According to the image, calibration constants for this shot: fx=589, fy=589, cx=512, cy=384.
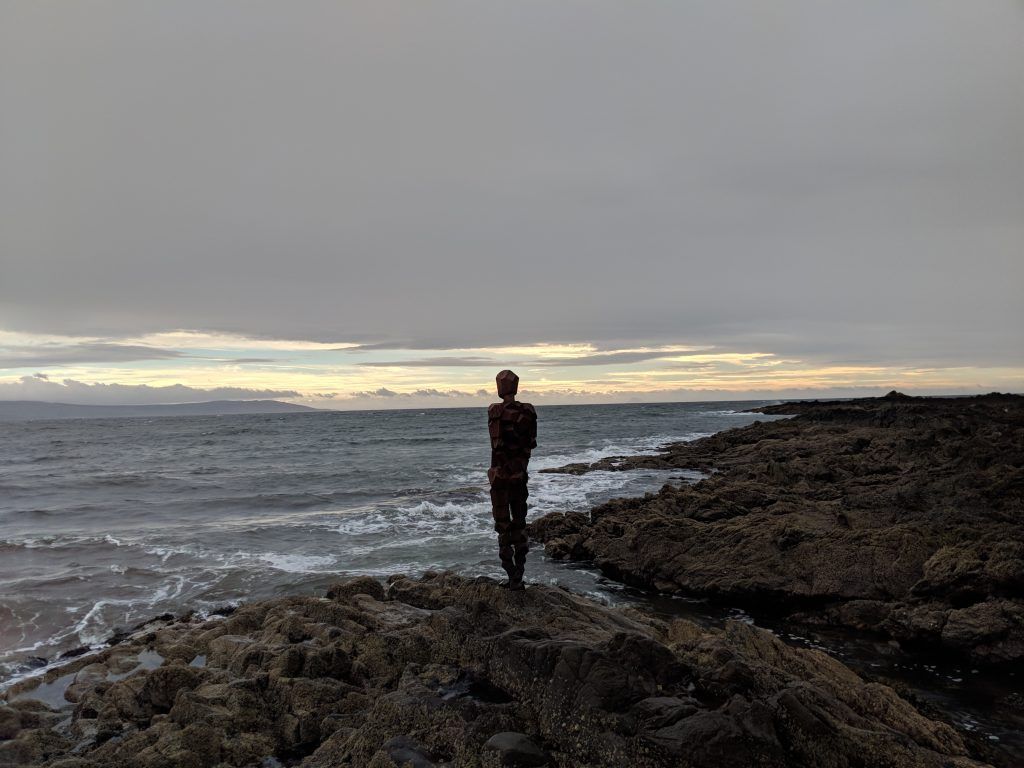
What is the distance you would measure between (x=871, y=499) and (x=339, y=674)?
16.1m

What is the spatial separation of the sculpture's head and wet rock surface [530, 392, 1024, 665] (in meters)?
7.99

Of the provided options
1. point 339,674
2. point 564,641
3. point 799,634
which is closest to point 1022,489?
point 799,634

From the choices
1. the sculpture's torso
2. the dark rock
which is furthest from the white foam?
the dark rock

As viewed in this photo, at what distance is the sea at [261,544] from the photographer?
1139 centimetres

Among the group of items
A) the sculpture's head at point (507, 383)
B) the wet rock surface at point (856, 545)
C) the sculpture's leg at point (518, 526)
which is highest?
the sculpture's head at point (507, 383)

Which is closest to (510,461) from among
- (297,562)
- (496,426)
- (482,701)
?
(496,426)

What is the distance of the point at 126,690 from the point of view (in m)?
8.65

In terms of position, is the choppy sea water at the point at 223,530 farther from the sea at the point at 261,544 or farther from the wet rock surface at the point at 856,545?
the wet rock surface at the point at 856,545

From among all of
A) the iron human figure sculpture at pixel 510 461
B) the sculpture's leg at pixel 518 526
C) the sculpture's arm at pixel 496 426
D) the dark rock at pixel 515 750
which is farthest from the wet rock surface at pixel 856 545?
the dark rock at pixel 515 750

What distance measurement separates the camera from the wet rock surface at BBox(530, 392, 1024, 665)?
34.0 feet

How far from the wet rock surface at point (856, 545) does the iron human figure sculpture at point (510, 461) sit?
6.81m

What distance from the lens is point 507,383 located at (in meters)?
8.71

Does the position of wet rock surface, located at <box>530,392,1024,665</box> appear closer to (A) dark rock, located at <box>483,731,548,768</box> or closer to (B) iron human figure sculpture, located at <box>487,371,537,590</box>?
(B) iron human figure sculpture, located at <box>487,371,537,590</box>

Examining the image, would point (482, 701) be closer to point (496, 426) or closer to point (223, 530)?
point (496, 426)
